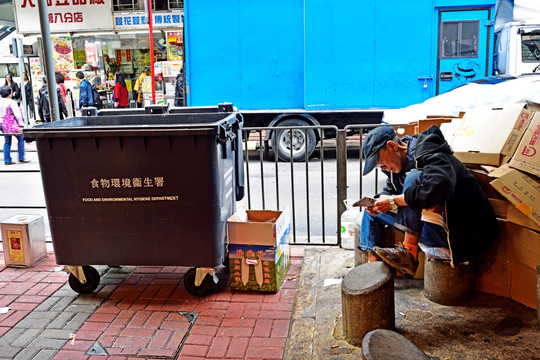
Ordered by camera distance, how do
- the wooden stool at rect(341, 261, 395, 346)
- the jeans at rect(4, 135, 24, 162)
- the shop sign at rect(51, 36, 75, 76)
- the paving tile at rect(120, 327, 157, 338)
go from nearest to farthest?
the wooden stool at rect(341, 261, 395, 346), the paving tile at rect(120, 327, 157, 338), the jeans at rect(4, 135, 24, 162), the shop sign at rect(51, 36, 75, 76)

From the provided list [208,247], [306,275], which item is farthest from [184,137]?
[306,275]

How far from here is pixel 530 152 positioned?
3648mm

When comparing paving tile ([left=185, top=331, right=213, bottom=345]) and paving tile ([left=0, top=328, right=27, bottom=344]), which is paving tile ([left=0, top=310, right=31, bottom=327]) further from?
paving tile ([left=185, top=331, right=213, bottom=345])

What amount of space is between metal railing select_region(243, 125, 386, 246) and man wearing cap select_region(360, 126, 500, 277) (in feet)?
3.77

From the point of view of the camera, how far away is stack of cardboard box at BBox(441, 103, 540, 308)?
11.8 feet

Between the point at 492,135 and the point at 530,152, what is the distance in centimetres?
37

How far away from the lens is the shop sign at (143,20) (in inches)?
593

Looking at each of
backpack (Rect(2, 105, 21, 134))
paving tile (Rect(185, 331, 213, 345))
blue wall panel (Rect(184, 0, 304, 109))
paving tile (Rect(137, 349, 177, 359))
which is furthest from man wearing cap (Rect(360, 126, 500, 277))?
backpack (Rect(2, 105, 21, 134))

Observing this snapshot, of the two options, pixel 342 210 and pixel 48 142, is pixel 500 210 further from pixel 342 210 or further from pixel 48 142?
pixel 48 142

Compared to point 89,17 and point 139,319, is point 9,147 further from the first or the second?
point 139,319

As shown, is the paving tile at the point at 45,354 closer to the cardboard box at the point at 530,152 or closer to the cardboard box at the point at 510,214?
the cardboard box at the point at 510,214

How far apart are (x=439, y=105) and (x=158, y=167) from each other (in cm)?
473

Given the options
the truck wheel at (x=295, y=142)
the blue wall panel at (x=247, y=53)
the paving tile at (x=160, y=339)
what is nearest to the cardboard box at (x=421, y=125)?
the paving tile at (x=160, y=339)

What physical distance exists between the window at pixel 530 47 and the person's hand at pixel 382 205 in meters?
9.14
